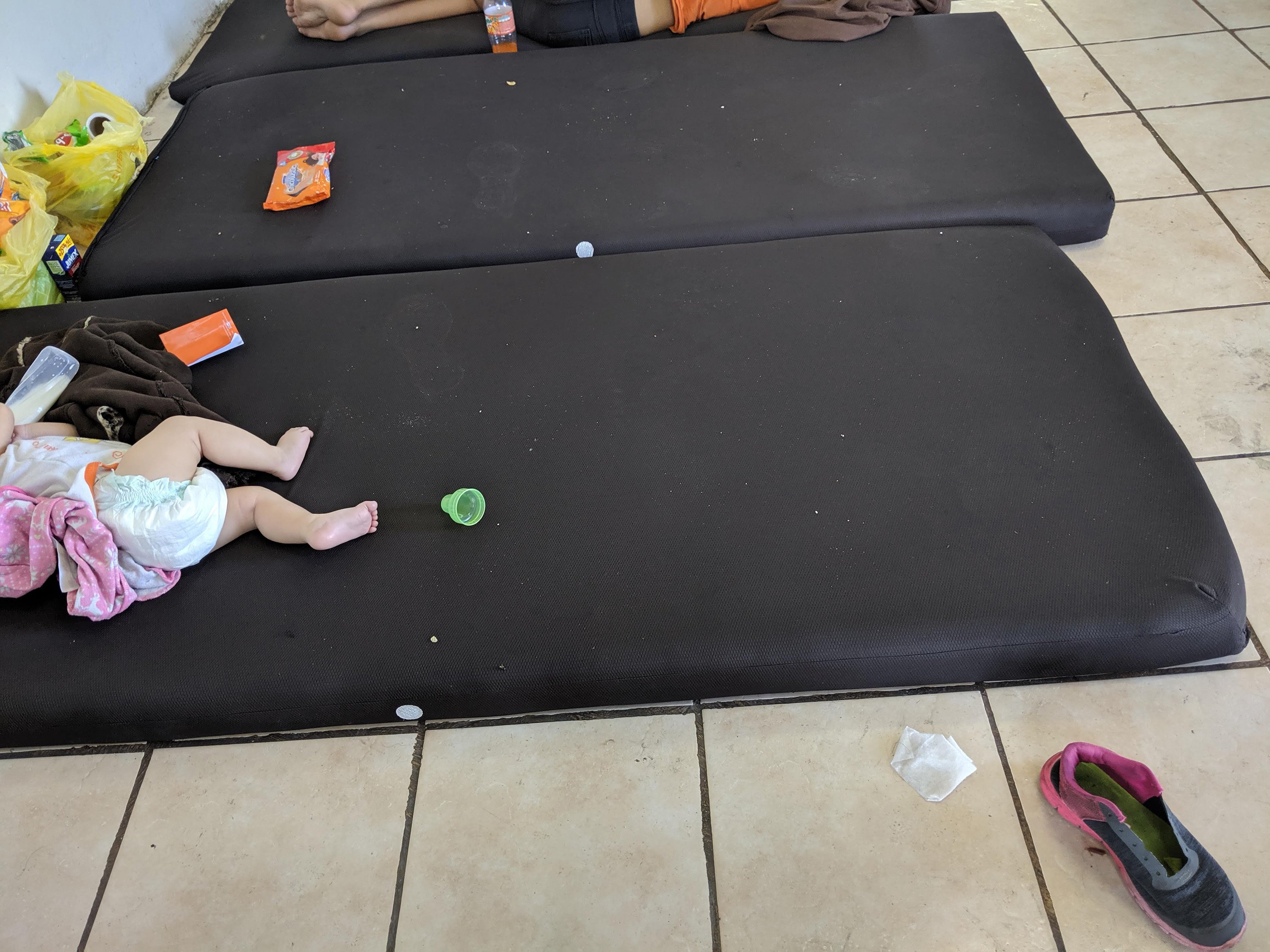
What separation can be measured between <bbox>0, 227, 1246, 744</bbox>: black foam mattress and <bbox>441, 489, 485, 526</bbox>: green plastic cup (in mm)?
16

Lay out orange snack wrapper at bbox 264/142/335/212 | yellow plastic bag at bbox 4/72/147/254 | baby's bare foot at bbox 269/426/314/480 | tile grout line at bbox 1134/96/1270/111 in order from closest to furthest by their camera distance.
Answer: baby's bare foot at bbox 269/426/314/480
orange snack wrapper at bbox 264/142/335/212
yellow plastic bag at bbox 4/72/147/254
tile grout line at bbox 1134/96/1270/111

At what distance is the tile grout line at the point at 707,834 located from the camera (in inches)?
44.6

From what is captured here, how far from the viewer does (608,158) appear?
2.00 metres

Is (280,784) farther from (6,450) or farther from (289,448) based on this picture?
(6,450)

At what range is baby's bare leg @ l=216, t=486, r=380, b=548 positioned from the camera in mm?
1316

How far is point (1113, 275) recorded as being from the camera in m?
1.96

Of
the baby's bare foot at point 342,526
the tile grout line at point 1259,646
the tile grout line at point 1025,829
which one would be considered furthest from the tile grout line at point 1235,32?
the baby's bare foot at point 342,526

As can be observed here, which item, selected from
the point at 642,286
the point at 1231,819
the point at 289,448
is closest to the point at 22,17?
the point at 289,448

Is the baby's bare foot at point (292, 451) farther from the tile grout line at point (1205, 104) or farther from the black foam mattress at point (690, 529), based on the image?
the tile grout line at point (1205, 104)

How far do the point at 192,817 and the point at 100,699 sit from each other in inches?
8.5

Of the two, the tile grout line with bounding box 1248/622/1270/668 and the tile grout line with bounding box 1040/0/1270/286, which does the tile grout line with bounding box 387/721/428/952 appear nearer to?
the tile grout line with bounding box 1248/622/1270/668

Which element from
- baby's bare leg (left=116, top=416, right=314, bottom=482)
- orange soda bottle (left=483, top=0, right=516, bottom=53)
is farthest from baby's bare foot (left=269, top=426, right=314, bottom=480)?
orange soda bottle (left=483, top=0, right=516, bottom=53)

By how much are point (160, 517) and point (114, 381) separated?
1.18ft

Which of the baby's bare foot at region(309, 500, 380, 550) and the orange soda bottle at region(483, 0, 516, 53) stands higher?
the orange soda bottle at region(483, 0, 516, 53)
